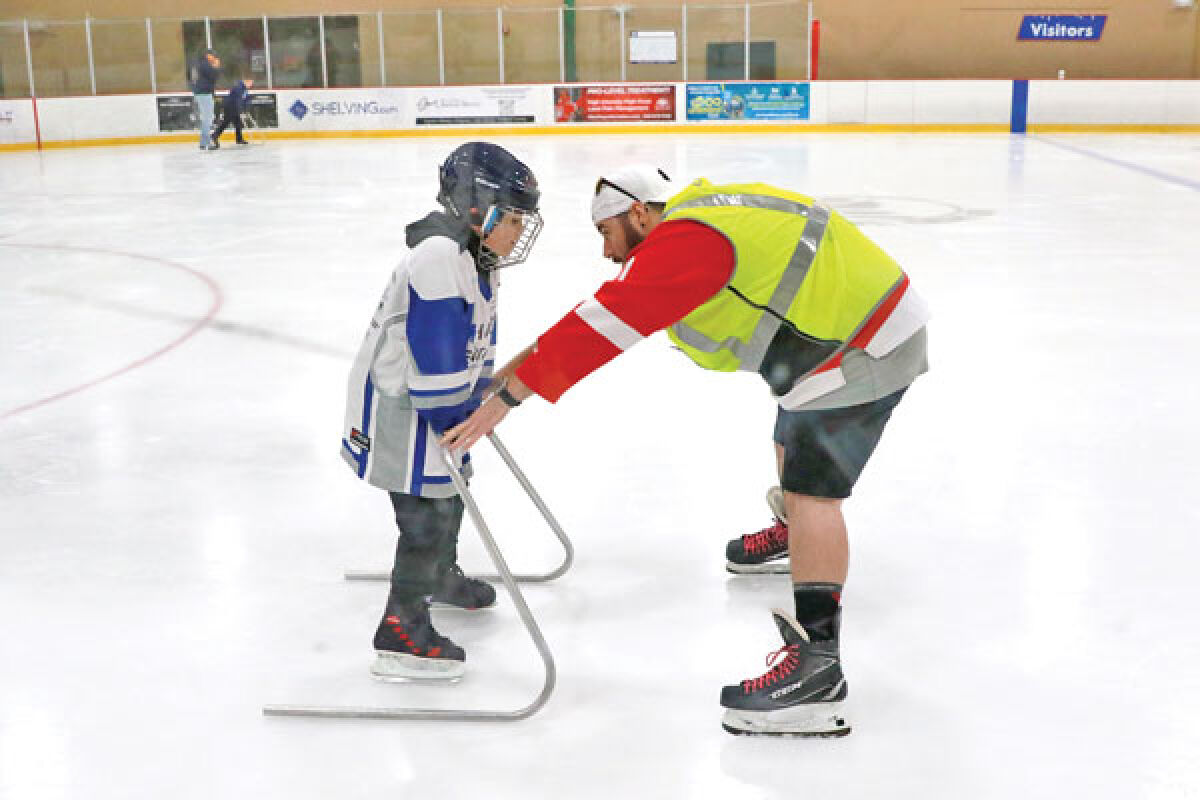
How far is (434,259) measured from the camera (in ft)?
8.19

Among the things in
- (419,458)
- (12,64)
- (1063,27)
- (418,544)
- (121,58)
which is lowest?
(418,544)

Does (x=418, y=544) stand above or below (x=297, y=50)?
below

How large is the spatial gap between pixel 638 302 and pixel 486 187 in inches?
15.7

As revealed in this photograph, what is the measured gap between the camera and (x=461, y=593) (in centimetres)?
319

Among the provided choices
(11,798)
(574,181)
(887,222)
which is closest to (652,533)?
(11,798)

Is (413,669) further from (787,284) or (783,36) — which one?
(783,36)

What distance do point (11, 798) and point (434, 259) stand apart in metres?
1.33

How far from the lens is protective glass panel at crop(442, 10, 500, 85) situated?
23469mm

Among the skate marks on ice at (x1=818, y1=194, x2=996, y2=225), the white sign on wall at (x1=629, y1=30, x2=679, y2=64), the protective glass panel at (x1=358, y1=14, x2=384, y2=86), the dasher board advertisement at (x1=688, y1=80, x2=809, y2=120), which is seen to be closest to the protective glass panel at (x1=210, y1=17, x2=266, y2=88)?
the protective glass panel at (x1=358, y1=14, x2=384, y2=86)

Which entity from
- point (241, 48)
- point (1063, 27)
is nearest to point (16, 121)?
point (241, 48)

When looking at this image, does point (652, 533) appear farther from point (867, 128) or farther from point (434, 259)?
point (867, 128)

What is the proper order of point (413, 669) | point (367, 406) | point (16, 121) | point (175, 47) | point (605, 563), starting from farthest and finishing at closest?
point (175, 47), point (16, 121), point (605, 563), point (413, 669), point (367, 406)

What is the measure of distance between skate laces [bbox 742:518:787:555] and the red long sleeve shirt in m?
1.14

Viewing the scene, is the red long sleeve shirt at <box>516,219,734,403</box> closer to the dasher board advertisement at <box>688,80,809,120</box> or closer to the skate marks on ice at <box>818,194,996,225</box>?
the skate marks on ice at <box>818,194,996,225</box>
